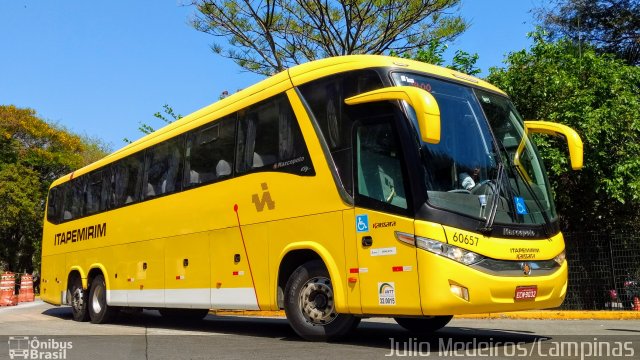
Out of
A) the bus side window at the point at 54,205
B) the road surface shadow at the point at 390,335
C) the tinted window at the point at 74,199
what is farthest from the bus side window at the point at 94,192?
the road surface shadow at the point at 390,335

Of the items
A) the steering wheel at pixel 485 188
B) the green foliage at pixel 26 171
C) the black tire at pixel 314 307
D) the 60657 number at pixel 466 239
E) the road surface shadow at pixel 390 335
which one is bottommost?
the road surface shadow at pixel 390 335

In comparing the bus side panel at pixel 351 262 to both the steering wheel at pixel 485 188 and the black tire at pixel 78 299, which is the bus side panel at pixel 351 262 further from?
the black tire at pixel 78 299

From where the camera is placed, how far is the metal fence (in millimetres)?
14438

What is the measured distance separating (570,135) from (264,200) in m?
4.27

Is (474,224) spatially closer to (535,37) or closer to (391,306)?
(391,306)

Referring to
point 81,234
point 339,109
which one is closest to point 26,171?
point 81,234

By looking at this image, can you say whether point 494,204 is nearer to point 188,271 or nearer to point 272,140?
point 272,140

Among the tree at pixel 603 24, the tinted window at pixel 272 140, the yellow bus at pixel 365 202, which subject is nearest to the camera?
the yellow bus at pixel 365 202

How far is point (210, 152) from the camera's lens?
10062 mm

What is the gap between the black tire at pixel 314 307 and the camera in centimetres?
759

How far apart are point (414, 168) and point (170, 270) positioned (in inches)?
233

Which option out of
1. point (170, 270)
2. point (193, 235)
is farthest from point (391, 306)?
point (170, 270)

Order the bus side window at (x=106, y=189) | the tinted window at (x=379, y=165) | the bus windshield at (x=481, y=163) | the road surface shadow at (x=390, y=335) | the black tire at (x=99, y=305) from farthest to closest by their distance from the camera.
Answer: the bus side window at (x=106, y=189)
the black tire at (x=99, y=305)
the road surface shadow at (x=390, y=335)
the tinted window at (x=379, y=165)
the bus windshield at (x=481, y=163)

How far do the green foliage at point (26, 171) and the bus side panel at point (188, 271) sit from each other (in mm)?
28211
